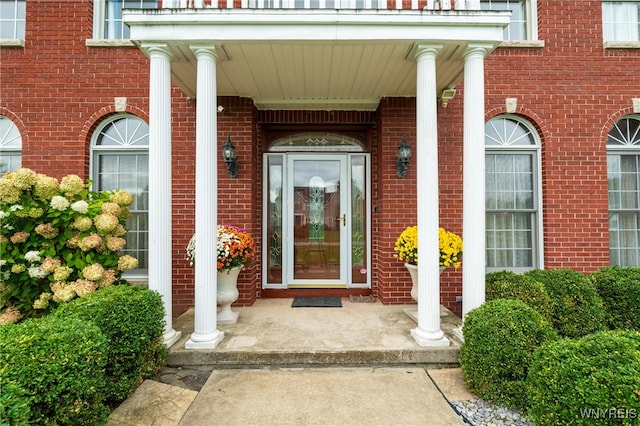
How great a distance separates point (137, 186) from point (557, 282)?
5636 millimetres

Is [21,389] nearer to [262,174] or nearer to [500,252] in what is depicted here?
[262,174]

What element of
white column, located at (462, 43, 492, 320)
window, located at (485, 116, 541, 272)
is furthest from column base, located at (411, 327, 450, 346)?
window, located at (485, 116, 541, 272)

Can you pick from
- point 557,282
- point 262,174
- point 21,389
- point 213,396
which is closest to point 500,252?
point 557,282

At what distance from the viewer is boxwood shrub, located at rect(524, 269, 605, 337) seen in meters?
3.40

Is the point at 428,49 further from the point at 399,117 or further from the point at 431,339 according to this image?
the point at 431,339

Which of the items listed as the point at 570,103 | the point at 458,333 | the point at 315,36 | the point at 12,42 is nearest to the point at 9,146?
the point at 12,42

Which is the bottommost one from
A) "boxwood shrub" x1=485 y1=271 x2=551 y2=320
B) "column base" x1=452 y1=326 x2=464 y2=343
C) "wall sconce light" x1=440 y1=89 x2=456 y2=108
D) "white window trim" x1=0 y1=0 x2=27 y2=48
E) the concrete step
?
the concrete step

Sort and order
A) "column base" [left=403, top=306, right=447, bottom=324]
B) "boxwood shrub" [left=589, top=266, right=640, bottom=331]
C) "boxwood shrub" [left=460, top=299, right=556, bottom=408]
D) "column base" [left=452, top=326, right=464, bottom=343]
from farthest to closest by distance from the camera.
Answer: "column base" [left=403, top=306, right=447, bottom=324]
"boxwood shrub" [left=589, top=266, right=640, bottom=331]
"column base" [left=452, top=326, right=464, bottom=343]
"boxwood shrub" [left=460, top=299, right=556, bottom=408]

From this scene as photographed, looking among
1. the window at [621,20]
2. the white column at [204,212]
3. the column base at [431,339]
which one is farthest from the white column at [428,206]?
the window at [621,20]

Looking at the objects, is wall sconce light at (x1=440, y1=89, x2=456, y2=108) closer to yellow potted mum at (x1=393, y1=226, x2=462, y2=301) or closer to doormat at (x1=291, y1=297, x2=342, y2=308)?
yellow potted mum at (x1=393, y1=226, x2=462, y2=301)

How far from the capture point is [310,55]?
347 cm

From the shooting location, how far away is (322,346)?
3154 mm

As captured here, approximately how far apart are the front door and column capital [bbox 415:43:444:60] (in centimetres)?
206

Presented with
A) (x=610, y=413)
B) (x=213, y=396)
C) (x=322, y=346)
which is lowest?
(x=213, y=396)
